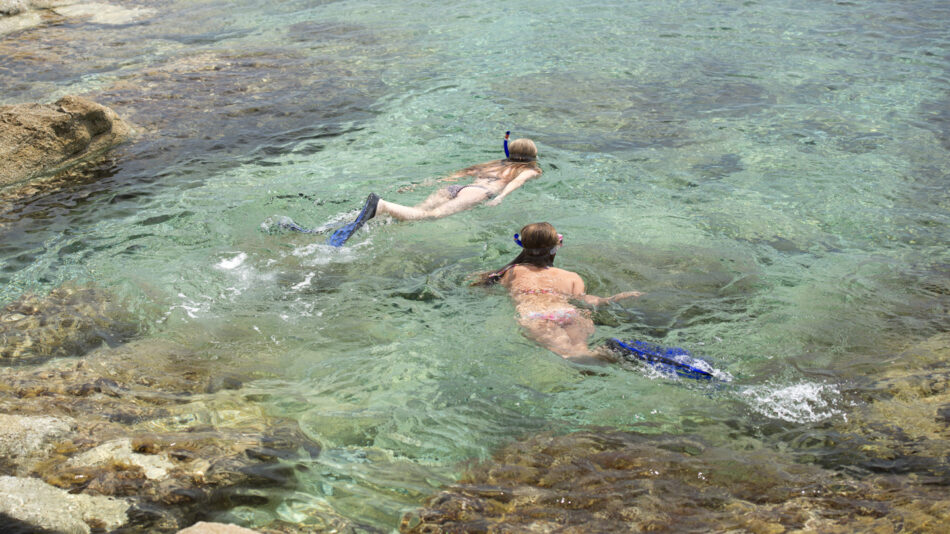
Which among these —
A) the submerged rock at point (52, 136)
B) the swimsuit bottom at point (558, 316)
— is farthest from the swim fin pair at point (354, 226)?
the submerged rock at point (52, 136)

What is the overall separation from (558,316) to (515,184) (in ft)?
8.86

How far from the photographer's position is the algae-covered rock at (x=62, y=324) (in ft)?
15.5

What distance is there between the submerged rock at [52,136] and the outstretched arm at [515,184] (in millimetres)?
5204

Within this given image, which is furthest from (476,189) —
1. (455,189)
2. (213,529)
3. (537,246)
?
(213,529)

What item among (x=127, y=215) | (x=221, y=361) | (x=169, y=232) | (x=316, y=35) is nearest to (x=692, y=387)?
(x=221, y=361)

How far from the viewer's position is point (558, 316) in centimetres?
498

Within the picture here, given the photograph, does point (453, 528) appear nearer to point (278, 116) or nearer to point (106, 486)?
point (106, 486)

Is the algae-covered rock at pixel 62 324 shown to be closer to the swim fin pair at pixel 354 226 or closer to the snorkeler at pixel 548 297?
the swim fin pair at pixel 354 226

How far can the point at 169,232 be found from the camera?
21.8 ft

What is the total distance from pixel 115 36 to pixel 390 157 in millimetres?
9645

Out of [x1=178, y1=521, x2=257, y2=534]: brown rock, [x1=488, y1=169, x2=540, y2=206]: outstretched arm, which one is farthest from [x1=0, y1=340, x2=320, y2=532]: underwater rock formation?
[x1=488, y1=169, x2=540, y2=206]: outstretched arm

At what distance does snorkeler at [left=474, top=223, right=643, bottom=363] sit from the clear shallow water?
153 mm

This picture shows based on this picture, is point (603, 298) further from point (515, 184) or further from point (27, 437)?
point (27, 437)

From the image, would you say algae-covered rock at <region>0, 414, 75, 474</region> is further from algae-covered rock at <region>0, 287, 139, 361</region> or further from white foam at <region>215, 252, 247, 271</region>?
white foam at <region>215, 252, 247, 271</region>
